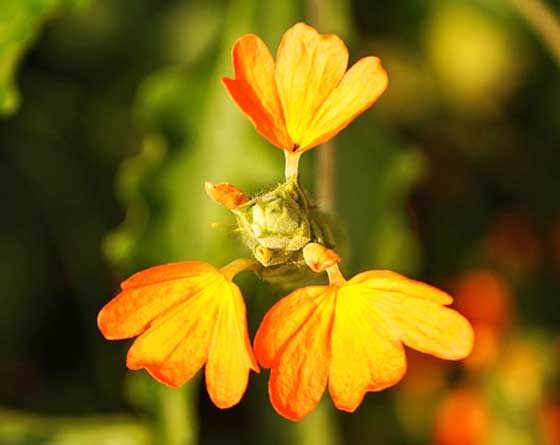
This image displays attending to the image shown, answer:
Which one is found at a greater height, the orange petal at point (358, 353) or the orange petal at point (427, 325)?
the orange petal at point (427, 325)

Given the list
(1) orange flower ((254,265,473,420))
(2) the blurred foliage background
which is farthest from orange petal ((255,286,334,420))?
(2) the blurred foliage background

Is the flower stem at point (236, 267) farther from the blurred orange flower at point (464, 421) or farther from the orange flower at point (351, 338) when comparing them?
the blurred orange flower at point (464, 421)

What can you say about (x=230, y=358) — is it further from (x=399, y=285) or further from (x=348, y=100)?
(x=348, y=100)

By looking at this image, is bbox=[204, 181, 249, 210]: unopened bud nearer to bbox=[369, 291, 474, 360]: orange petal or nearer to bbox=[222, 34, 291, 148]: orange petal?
bbox=[222, 34, 291, 148]: orange petal

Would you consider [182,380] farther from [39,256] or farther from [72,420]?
[39,256]

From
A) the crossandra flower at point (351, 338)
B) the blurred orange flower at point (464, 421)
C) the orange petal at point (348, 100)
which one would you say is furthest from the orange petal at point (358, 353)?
the blurred orange flower at point (464, 421)

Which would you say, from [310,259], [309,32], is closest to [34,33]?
[309,32]
